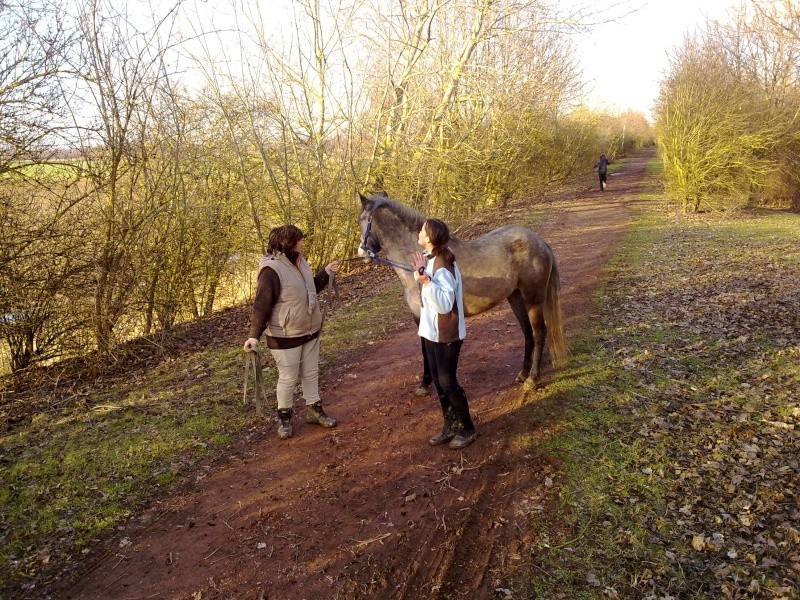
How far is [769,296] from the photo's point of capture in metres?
8.21

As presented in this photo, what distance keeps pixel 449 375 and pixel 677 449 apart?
2.13 metres

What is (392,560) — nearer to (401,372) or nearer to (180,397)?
(401,372)

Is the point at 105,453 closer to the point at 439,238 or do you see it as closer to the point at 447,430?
the point at 447,430

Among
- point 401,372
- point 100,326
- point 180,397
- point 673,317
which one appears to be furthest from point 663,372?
point 100,326

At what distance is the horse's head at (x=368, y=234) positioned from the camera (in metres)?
5.05

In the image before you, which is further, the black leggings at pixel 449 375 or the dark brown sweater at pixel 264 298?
the dark brown sweater at pixel 264 298

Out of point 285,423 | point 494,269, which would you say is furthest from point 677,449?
point 285,423

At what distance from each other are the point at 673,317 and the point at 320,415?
574 centimetres

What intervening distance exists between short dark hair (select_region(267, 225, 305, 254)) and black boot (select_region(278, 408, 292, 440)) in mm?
1536

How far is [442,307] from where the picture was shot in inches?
155

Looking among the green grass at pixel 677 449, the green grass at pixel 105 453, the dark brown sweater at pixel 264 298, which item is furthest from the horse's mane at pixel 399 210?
the green grass at pixel 105 453

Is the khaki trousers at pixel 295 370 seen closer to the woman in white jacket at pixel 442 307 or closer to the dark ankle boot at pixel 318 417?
the dark ankle boot at pixel 318 417

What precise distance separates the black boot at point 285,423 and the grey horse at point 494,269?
1496 millimetres

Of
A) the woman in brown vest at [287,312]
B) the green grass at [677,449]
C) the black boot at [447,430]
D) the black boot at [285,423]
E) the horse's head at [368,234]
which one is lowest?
the green grass at [677,449]
